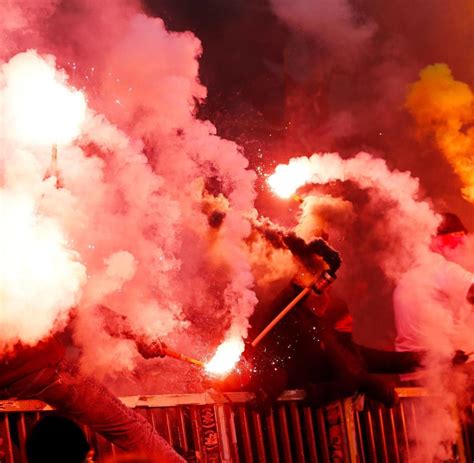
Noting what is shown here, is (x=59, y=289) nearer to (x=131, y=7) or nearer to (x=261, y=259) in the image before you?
(x=261, y=259)

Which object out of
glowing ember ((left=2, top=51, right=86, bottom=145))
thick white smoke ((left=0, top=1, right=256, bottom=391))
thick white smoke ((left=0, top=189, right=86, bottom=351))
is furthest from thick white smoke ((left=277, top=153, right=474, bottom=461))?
thick white smoke ((left=0, top=189, right=86, bottom=351))

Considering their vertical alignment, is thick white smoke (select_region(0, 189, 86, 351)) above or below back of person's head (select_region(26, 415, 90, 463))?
above

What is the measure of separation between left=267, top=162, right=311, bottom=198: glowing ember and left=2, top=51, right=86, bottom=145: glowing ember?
2856 millimetres

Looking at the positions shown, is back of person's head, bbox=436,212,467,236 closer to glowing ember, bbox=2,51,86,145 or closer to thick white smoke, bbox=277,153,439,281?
thick white smoke, bbox=277,153,439,281

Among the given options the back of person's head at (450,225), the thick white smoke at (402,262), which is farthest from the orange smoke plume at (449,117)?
the back of person's head at (450,225)

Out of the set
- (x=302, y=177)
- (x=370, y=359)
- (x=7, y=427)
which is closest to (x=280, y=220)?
(x=302, y=177)

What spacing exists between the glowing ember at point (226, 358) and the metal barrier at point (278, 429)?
0.26m

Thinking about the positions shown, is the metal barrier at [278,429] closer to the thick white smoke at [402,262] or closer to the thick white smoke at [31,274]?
the thick white smoke at [402,262]

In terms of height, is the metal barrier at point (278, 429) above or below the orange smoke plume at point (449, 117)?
below

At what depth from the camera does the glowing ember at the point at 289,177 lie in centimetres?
916

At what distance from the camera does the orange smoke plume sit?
10.8 metres

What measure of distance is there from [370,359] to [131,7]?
15.0ft

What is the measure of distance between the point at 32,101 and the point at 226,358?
2.86 m

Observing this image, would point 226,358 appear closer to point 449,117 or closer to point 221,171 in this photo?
point 221,171
